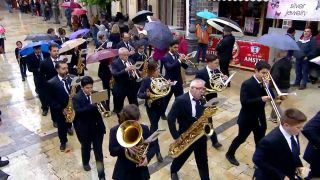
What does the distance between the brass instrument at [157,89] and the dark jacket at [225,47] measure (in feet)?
13.1

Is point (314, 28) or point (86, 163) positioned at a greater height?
→ point (314, 28)

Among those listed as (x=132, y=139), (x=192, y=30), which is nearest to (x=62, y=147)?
(x=132, y=139)

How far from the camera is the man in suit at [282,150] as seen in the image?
145 inches

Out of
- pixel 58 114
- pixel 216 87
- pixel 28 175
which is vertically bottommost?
pixel 28 175

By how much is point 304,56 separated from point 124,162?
7798 millimetres

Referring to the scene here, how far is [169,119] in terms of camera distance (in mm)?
5004

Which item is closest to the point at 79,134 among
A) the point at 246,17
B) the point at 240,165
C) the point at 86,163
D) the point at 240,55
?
the point at 86,163

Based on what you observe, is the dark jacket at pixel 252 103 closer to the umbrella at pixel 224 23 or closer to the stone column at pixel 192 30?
the umbrella at pixel 224 23

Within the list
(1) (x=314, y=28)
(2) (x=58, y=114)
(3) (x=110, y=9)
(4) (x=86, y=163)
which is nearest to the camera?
(4) (x=86, y=163)

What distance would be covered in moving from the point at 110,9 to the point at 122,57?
579 inches

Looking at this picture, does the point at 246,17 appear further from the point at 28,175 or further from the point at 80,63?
the point at 28,175

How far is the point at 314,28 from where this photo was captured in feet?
40.1

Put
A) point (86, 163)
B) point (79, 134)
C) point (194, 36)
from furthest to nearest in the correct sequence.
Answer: point (194, 36) < point (86, 163) < point (79, 134)

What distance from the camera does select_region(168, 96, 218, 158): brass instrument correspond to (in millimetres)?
4883
